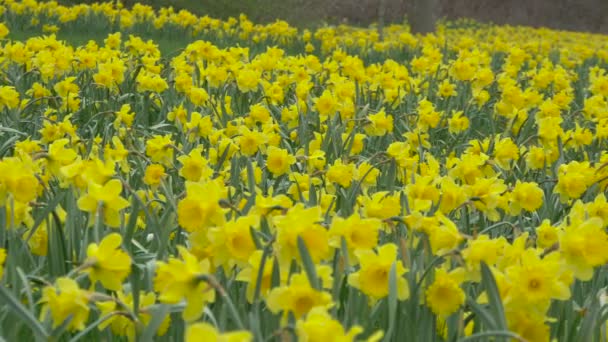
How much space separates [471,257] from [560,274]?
0.16 m

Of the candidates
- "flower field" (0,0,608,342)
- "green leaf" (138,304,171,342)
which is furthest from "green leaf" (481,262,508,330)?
"green leaf" (138,304,171,342)

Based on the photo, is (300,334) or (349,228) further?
(349,228)

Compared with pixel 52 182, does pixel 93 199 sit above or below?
above

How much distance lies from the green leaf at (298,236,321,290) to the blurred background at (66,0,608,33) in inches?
517

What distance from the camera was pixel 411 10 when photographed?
74.4 ft

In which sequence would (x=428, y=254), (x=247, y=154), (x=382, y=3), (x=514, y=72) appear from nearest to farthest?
(x=428, y=254) → (x=247, y=154) → (x=514, y=72) → (x=382, y=3)

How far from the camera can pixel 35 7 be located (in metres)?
8.77

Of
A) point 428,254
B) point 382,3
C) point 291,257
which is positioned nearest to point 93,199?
point 291,257

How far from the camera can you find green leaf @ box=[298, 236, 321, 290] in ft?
4.07

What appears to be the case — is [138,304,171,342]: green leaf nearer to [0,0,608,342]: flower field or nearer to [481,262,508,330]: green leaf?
[0,0,608,342]: flower field

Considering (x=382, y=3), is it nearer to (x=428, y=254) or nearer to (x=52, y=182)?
(x=52, y=182)

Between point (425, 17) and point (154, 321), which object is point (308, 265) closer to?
point (154, 321)

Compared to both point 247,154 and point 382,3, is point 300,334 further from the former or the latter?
point 382,3

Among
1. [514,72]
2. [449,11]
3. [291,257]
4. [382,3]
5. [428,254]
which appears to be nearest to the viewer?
[291,257]
